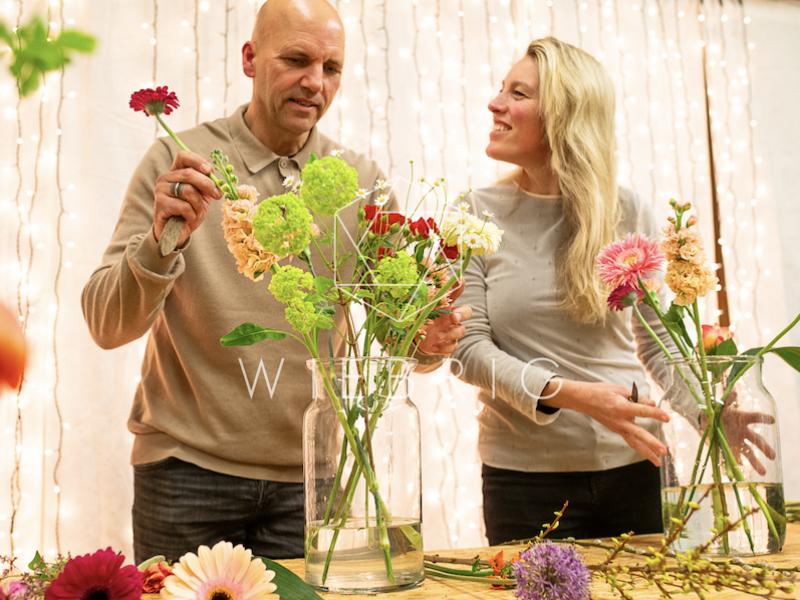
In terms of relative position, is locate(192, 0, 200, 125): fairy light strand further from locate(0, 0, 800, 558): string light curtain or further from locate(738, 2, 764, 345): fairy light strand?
locate(738, 2, 764, 345): fairy light strand

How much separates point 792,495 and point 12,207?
8.22 feet

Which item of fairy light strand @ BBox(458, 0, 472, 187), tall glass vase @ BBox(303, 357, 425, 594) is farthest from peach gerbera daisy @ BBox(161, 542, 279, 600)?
fairy light strand @ BBox(458, 0, 472, 187)

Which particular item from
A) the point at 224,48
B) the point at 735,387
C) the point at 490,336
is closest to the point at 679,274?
the point at 735,387

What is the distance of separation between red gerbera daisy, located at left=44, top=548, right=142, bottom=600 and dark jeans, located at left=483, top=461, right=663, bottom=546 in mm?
847

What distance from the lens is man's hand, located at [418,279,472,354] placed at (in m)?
0.78

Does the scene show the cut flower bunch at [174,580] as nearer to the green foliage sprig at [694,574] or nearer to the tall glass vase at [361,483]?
the tall glass vase at [361,483]

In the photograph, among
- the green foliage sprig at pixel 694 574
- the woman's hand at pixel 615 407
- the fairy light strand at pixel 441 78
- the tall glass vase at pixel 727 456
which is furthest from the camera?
the fairy light strand at pixel 441 78

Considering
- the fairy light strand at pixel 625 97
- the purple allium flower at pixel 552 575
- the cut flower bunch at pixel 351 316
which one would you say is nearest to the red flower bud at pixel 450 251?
the cut flower bunch at pixel 351 316

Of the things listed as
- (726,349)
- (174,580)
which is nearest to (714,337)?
(726,349)

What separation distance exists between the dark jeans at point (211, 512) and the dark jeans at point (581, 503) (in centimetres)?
37

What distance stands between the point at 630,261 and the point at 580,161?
51 cm

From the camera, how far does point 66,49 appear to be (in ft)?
0.57

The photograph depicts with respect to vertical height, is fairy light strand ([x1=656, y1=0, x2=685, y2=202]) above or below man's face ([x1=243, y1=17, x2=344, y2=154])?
above

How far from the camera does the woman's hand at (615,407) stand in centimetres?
86
